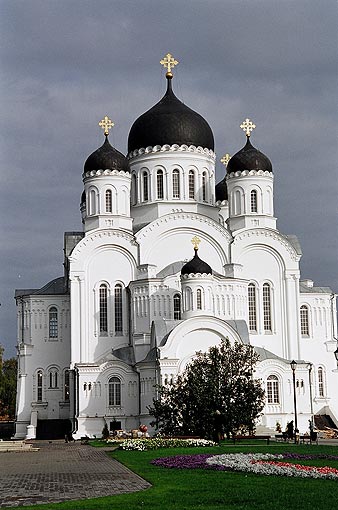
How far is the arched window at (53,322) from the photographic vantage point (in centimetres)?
5275

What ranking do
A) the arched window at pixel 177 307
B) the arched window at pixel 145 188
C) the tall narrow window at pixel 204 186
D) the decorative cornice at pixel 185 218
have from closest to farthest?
1. the arched window at pixel 177 307
2. the decorative cornice at pixel 185 218
3. the arched window at pixel 145 188
4. the tall narrow window at pixel 204 186

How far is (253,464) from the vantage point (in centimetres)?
1962

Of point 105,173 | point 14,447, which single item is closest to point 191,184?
point 105,173

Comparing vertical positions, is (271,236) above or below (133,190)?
below

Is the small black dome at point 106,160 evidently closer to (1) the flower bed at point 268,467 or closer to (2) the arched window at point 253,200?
(2) the arched window at point 253,200

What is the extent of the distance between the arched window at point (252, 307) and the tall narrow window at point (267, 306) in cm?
62

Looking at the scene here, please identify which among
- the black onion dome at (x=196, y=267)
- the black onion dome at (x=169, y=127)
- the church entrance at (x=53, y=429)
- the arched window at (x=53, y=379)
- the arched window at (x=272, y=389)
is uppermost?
the black onion dome at (x=169, y=127)

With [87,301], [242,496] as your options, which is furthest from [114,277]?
[242,496]

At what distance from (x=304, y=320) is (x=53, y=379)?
603 inches

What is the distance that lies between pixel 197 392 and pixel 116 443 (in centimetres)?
398

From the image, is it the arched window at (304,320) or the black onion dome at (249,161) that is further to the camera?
the arched window at (304,320)

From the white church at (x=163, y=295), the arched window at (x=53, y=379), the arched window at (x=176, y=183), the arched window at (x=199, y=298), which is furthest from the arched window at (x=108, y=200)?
the arched window at (x=53, y=379)

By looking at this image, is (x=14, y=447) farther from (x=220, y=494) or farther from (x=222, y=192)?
(x=222, y=192)

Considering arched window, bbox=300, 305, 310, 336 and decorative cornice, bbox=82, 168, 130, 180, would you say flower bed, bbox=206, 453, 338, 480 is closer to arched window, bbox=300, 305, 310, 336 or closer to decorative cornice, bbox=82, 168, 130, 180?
decorative cornice, bbox=82, 168, 130, 180
